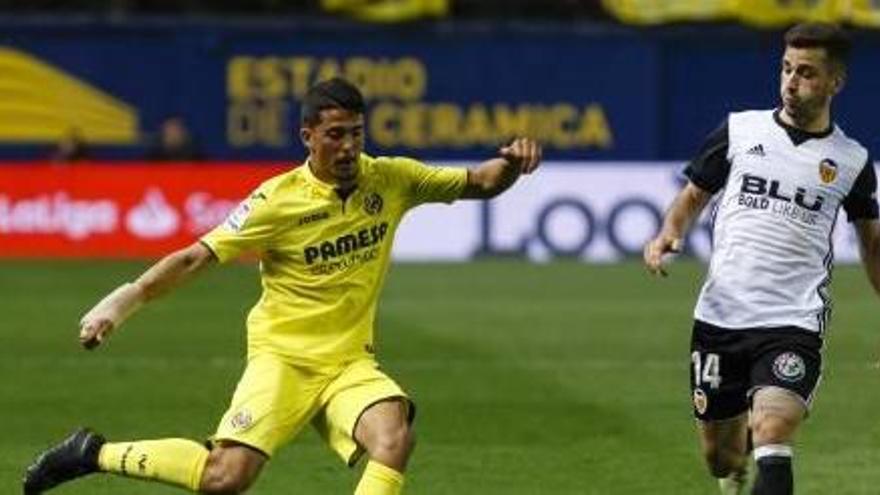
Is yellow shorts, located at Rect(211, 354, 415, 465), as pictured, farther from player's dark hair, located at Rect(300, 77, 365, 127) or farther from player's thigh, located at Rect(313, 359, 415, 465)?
player's dark hair, located at Rect(300, 77, 365, 127)

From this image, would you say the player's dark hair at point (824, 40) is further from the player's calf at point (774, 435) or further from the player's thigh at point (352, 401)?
the player's thigh at point (352, 401)

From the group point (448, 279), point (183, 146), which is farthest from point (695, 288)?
point (183, 146)

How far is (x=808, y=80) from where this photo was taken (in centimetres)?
1054

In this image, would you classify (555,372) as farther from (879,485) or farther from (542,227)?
(542,227)

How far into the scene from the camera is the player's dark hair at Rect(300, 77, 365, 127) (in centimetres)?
1035

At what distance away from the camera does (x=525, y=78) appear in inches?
1412

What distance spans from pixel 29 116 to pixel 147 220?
238 inches

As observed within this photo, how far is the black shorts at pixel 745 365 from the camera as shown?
34.6ft

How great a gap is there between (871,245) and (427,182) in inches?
77.5

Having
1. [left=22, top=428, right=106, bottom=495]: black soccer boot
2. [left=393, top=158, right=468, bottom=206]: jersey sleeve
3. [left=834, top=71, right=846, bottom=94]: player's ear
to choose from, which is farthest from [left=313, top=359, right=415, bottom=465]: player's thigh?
[left=834, top=71, right=846, bottom=94]: player's ear

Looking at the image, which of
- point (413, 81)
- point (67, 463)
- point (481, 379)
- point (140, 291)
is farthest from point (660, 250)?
point (413, 81)

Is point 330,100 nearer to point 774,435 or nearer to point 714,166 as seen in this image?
point 714,166

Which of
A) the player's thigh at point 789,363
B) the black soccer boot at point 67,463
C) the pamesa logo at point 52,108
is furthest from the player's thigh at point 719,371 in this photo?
the pamesa logo at point 52,108

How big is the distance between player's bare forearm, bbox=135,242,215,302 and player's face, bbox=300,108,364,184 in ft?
2.04
